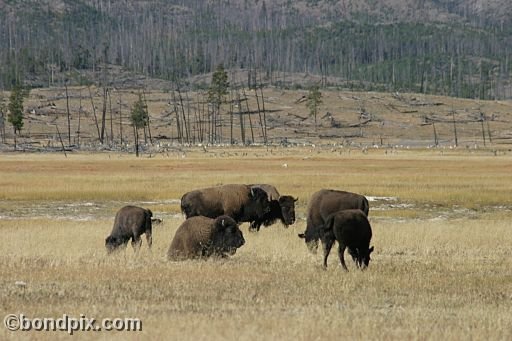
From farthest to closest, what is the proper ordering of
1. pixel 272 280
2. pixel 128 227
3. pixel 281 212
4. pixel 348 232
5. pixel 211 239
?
pixel 281 212
pixel 128 227
pixel 211 239
pixel 348 232
pixel 272 280

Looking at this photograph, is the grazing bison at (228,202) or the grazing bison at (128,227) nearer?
the grazing bison at (128,227)

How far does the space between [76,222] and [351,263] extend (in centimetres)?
1342

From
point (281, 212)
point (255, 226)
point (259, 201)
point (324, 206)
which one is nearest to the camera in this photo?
point (324, 206)

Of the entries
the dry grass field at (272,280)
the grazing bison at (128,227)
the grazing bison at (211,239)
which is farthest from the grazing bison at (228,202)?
the grazing bison at (211,239)

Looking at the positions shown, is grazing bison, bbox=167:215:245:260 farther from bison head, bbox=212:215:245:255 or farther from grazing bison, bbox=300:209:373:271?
grazing bison, bbox=300:209:373:271

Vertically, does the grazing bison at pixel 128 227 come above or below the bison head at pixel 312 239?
above

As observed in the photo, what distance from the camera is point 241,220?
23.6 m

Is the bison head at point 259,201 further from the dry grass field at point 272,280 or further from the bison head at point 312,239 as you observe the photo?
the bison head at point 312,239

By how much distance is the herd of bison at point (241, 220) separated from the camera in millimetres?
16922

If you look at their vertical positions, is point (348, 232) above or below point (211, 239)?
above

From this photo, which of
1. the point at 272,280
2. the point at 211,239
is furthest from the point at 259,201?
the point at 272,280

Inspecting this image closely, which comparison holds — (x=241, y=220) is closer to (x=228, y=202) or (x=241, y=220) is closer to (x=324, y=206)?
(x=228, y=202)

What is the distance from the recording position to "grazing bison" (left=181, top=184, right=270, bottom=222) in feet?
74.2

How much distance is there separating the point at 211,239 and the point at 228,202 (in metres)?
4.87
